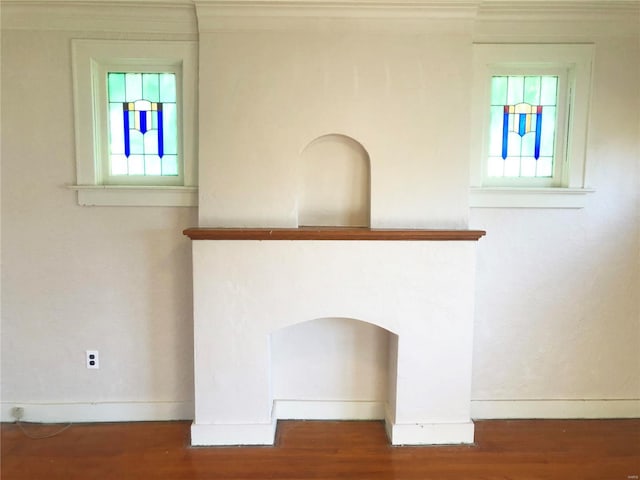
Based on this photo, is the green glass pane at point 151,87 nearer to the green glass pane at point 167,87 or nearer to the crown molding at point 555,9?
the green glass pane at point 167,87

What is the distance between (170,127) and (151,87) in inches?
9.8

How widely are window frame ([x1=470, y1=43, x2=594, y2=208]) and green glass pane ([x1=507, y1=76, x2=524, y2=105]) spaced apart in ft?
0.15

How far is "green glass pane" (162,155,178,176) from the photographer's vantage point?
235 centimetres

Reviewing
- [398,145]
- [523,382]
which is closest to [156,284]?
[398,145]

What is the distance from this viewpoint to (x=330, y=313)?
2141 millimetres

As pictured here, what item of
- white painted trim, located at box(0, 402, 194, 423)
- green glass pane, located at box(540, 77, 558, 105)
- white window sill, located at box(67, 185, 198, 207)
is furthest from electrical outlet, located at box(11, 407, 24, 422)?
green glass pane, located at box(540, 77, 558, 105)

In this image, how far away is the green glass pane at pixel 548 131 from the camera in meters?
2.35

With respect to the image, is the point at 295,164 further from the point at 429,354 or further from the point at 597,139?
the point at 597,139

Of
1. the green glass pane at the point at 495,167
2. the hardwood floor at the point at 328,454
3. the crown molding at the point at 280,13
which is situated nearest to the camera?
the hardwood floor at the point at 328,454

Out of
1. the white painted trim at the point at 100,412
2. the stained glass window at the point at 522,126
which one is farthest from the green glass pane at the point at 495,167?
the white painted trim at the point at 100,412

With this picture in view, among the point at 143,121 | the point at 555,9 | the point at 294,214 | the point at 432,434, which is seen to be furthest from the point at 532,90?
the point at 143,121

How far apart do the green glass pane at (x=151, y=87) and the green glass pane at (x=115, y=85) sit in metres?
0.12

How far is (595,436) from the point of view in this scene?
7.46 ft

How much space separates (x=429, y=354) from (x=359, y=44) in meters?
1.73
